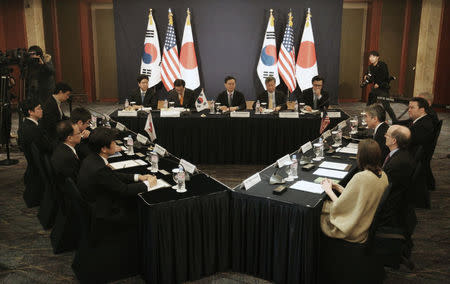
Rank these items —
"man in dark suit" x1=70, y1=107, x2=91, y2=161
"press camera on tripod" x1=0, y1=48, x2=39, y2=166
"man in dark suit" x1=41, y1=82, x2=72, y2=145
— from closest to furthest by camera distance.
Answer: "man in dark suit" x1=70, y1=107, x2=91, y2=161, "man in dark suit" x1=41, y1=82, x2=72, y2=145, "press camera on tripod" x1=0, y1=48, x2=39, y2=166

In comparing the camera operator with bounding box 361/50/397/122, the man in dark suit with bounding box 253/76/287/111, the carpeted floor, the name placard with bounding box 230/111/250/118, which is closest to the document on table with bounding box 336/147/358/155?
the carpeted floor

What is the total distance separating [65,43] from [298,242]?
10626 millimetres

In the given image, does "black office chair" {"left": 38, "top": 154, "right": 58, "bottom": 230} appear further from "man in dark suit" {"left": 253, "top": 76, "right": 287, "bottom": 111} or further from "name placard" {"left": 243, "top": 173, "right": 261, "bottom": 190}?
"man in dark suit" {"left": 253, "top": 76, "right": 287, "bottom": 111}

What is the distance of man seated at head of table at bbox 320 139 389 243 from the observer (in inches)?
113

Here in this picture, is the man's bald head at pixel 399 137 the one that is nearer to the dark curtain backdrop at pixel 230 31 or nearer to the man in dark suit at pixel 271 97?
the man in dark suit at pixel 271 97

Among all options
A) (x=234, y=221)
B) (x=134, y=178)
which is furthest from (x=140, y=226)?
(x=234, y=221)

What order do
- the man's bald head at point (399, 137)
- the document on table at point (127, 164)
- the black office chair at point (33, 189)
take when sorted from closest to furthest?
A: the man's bald head at point (399, 137) → the document on table at point (127, 164) → the black office chair at point (33, 189)

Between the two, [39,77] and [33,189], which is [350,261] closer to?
[33,189]

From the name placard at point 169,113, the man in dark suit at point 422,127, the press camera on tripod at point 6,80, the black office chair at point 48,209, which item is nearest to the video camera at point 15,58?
the press camera on tripod at point 6,80

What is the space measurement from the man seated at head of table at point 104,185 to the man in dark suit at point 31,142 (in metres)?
1.47

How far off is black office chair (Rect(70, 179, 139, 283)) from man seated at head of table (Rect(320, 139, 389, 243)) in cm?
154

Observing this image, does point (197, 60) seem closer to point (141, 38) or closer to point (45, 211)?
point (141, 38)

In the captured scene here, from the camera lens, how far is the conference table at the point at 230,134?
6277 mm

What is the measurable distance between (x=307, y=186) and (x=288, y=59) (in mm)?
6206
